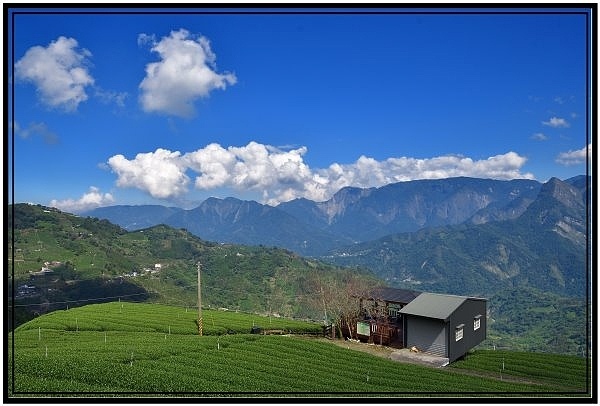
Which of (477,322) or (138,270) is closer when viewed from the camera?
(477,322)

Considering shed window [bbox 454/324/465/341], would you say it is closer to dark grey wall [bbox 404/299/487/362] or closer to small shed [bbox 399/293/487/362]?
small shed [bbox 399/293/487/362]

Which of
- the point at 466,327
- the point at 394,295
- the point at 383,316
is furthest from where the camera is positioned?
the point at 394,295

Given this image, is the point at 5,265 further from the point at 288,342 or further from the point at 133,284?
the point at 133,284

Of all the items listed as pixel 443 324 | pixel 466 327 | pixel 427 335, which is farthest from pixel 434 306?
pixel 466 327

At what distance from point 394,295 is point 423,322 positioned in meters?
3.38

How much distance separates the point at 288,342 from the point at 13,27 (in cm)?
1622

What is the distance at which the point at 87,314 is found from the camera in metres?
29.6

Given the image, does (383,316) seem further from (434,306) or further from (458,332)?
(458,332)

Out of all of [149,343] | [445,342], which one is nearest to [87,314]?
[149,343]

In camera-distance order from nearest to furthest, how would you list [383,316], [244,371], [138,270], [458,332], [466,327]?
[244,371]
[458,332]
[466,327]
[383,316]
[138,270]

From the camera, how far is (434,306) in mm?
21844

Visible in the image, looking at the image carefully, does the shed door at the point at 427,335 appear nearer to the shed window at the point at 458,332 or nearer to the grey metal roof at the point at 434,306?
the grey metal roof at the point at 434,306

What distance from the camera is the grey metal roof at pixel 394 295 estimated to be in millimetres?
24062

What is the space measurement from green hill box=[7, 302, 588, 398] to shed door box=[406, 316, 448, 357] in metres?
1.16
